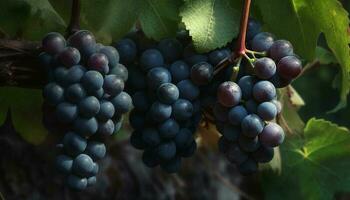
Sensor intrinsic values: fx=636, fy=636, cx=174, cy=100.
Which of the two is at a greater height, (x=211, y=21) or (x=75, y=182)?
(x=211, y=21)

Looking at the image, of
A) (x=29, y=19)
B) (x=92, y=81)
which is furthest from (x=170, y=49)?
(x=29, y=19)

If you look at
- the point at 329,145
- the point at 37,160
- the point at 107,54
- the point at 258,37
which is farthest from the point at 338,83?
the point at 37,160

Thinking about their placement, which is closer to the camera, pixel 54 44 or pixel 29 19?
pixel 54 44

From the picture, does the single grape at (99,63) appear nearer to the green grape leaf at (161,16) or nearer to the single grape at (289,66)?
the green grape leaf at (161,16)

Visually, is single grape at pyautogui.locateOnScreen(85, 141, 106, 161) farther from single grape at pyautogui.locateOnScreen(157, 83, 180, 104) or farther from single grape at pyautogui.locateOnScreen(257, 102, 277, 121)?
single grape at pyautogui.locateOnScreen(257, 102, 277, 121)

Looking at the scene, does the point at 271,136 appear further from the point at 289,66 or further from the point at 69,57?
the point at 69,57

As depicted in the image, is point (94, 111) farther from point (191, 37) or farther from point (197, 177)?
point (197, 177)
